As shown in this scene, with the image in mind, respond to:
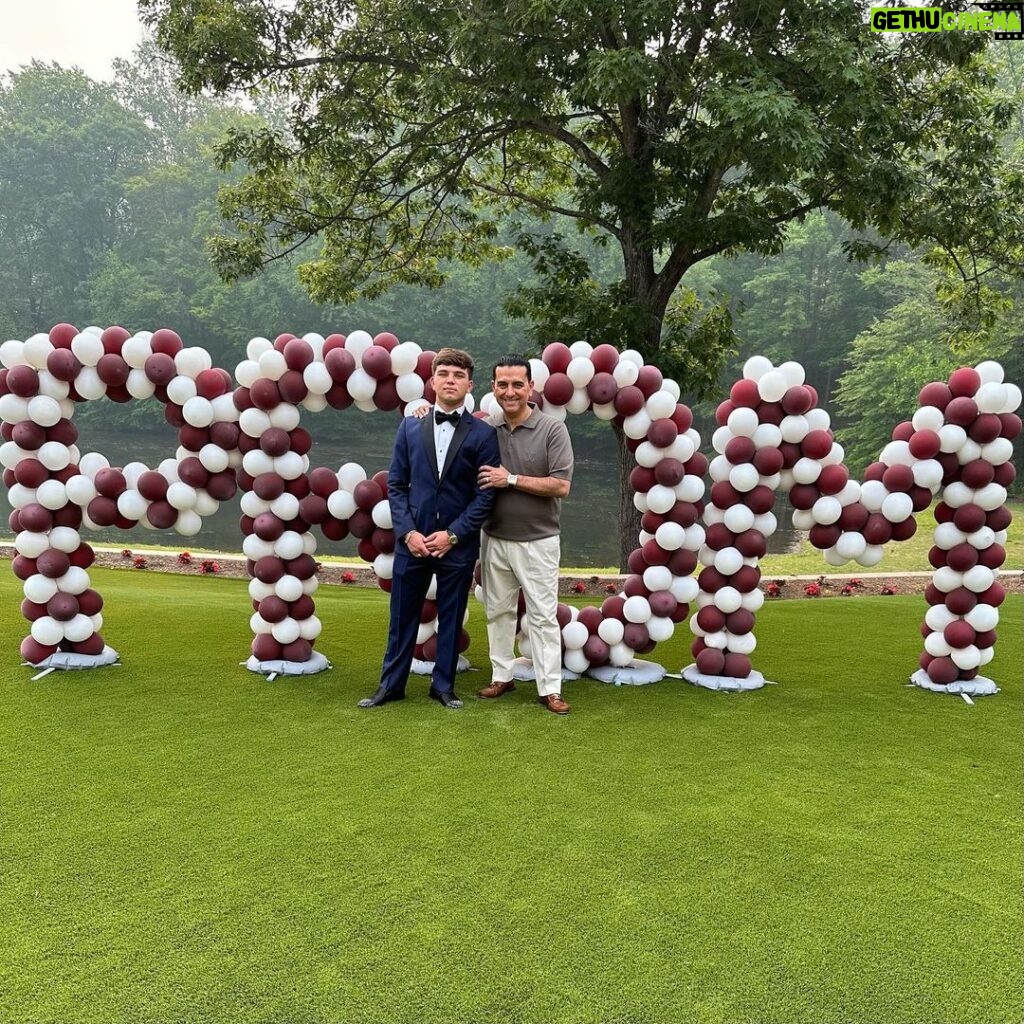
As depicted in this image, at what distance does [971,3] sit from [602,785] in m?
6.12

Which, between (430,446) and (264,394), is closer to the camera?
(430,446)

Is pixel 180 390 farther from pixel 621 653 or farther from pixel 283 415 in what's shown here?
pixel 621 653

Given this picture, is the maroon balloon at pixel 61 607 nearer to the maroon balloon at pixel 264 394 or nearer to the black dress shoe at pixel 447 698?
the maroon balloon at pixel 264 394

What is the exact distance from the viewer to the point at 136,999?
1959 mm

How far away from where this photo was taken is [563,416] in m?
4.45

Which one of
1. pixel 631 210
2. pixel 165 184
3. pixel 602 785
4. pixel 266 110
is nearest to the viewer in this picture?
pixel 602 785

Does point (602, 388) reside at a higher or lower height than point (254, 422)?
higher

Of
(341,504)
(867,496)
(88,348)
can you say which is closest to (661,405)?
(867,496)

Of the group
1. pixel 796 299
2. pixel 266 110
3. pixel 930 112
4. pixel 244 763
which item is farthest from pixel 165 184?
pixel 244 763

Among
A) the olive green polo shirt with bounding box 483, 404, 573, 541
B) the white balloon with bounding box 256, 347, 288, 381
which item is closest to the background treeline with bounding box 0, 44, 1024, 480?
the olive green polo shirt with bounding box 483, 404, 573, 541

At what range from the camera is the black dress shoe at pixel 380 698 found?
158 inches

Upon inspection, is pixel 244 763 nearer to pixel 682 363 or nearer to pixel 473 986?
pixel 473 986

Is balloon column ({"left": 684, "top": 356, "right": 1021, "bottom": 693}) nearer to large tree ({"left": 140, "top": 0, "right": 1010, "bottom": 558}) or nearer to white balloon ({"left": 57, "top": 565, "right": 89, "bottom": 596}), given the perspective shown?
large tree ({"left": 140, "top": 0, "right": 1010, "bottom": 558})

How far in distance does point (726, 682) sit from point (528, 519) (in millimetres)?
1466
